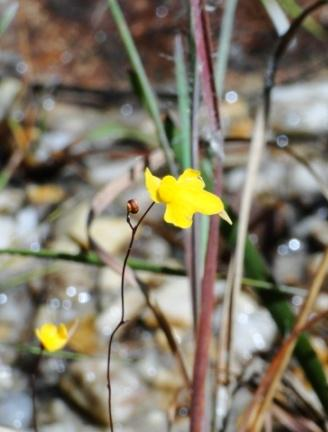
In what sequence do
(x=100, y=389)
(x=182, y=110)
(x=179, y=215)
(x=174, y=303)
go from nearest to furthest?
(x=179, y=215), (x=182, y=110), (x=100, y=389), (x=174, y=303)

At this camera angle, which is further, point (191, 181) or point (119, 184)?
point (119, 184)

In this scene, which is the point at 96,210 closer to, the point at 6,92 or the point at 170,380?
the point at 170,380

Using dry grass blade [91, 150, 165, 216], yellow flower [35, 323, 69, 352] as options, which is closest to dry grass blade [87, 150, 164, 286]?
dry grass blade [91, 150, 165, 216]

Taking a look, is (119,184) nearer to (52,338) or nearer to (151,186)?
(52,338)

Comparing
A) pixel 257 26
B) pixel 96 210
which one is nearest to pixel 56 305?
pixel 96 210

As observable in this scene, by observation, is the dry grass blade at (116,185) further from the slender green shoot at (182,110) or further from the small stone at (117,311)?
the small stone at (117,311)

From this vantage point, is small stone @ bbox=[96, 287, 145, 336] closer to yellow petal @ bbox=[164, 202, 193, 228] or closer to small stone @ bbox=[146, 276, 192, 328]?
small stone @ bbox=[146, 276, 192, 328]

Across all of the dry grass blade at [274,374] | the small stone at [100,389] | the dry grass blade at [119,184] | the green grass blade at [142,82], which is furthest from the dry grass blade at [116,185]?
the small stone at [100,389]

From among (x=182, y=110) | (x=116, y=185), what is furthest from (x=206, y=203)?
(x=116, y=185)
